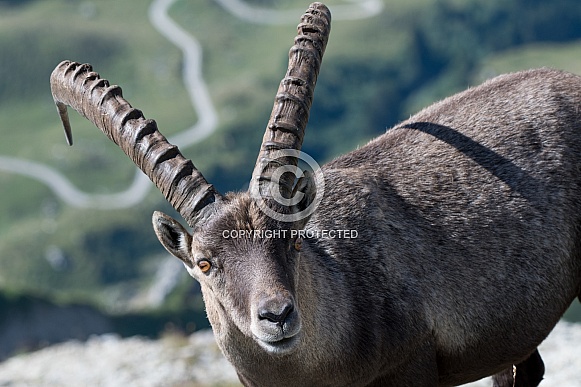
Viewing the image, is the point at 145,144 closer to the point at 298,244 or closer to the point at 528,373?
the point at 298,244

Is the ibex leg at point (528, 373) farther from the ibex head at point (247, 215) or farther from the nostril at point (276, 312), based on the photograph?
the nostril at point (276, 312)

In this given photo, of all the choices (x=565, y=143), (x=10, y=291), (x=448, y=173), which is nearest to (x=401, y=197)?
(x=448, y=173)

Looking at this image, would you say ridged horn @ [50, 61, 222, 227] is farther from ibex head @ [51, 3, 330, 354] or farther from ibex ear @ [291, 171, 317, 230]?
ibex ear @ [291, 171, 317, 230]

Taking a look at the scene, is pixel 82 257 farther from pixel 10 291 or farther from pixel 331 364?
pixel 331 364

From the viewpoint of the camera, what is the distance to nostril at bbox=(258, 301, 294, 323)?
26.8ft

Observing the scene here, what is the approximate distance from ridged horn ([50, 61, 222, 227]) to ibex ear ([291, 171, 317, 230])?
0.86 m

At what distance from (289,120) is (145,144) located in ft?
5.11

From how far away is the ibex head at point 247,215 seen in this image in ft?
27.7

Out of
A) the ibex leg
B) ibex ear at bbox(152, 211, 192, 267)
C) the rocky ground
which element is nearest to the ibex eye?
ibex ear at bbox(152, 211, 192, 267)

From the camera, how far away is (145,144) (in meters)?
9.18

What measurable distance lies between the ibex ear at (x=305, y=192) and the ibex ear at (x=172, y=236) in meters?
1.20

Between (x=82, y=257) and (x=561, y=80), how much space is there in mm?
183741

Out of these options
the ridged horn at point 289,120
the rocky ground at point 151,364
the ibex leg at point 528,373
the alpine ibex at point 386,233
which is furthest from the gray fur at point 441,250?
the rocky ground at point 151,364

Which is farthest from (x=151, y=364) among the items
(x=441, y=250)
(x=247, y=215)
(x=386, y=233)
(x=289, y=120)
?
(x=289, y=120)
